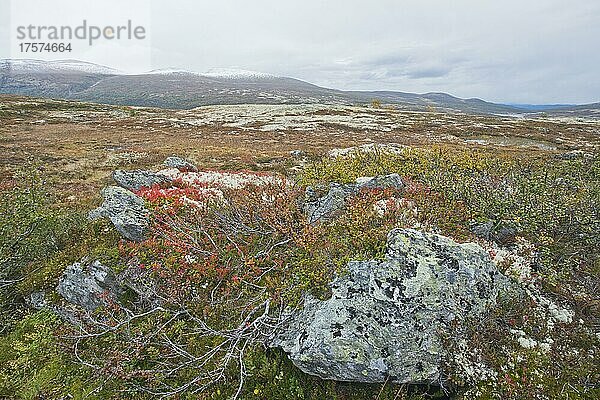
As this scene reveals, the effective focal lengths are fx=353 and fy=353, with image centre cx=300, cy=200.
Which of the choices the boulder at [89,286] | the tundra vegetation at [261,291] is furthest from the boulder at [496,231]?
the boulder at [89,286]

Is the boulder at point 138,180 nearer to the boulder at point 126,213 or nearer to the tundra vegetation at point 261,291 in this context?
the tundra vegetation at point 261,291

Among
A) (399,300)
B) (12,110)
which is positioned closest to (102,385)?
→ (399,300)

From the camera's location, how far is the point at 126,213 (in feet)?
33.2

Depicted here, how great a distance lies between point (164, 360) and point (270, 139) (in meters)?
38.0

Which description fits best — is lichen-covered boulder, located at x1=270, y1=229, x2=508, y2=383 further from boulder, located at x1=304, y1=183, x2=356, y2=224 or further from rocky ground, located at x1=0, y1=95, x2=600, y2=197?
rocky ground, located at x1=0, y1=95, x2=600, y2=197

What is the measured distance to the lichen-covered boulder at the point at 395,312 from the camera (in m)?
5.66

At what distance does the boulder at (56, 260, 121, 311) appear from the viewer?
8234 mm

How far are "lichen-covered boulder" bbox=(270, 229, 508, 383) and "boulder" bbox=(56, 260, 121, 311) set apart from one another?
4.49m

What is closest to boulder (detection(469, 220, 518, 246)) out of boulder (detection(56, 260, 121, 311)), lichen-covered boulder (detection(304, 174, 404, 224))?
lichen-covered boulder (detection(304, 174, 404, 224))

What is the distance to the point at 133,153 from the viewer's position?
99.9 ft

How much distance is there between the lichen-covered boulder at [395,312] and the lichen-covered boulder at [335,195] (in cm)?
299

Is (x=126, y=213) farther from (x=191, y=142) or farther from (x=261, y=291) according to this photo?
(x=191, y=142)

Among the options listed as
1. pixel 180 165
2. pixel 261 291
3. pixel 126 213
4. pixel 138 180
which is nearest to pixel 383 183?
pixel 261 291

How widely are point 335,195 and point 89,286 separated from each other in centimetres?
669
